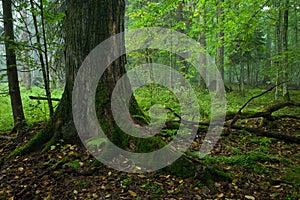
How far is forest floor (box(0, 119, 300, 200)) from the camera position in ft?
9.50

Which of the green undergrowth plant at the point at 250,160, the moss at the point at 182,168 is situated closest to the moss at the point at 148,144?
the moss at the point at 182,168

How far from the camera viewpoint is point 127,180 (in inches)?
123

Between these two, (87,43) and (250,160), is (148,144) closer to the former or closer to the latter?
(250,160)

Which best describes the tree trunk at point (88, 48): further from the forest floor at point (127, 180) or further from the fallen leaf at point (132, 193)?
the fallen leaf at point (132, 193)

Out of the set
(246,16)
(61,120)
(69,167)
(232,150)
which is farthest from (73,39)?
(246,16)

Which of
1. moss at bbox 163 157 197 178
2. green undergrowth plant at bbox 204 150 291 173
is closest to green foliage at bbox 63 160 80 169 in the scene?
moss at bbox 163 157 197 178

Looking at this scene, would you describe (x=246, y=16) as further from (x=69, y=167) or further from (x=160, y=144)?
(x=69, y=167)

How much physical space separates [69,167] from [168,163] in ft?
4.94

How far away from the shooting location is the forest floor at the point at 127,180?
2896 mm

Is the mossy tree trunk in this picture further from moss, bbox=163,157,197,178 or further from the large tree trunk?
moss, bbox=163,157,197,178

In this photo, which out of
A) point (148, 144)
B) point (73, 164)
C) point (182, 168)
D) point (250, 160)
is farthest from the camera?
point (250, 160)

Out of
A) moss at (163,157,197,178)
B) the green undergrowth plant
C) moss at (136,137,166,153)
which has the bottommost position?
the green undergrowth plant

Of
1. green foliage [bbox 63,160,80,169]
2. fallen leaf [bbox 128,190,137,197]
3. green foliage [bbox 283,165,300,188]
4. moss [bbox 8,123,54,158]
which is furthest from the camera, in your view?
moss [bbox 8,123,54,158]

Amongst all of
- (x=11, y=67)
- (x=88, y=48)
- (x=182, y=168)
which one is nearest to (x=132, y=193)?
(x=182, y=168)
